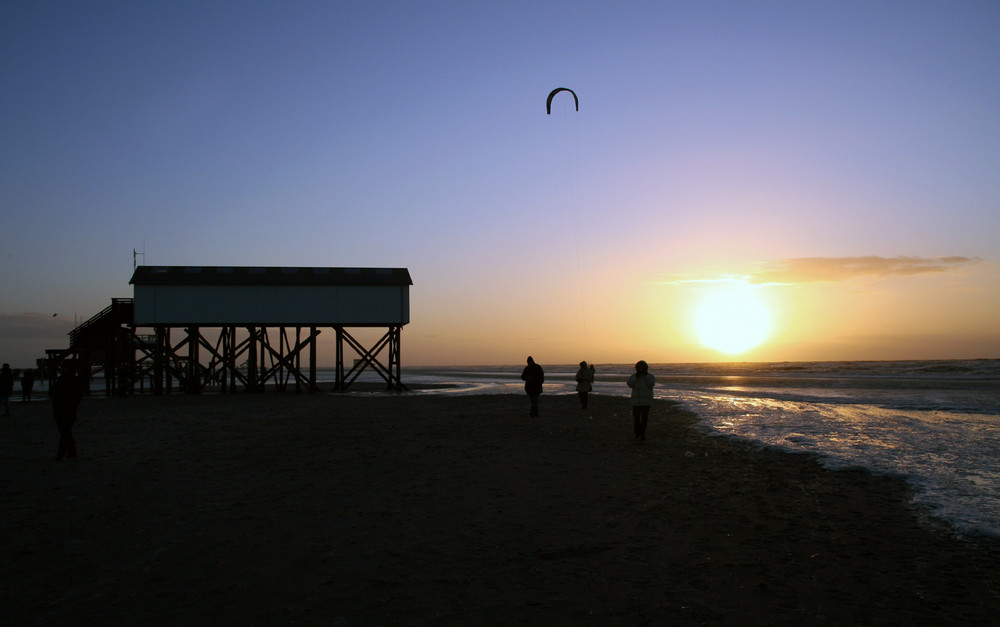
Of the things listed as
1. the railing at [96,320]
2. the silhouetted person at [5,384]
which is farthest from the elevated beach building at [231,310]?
the silhouetted person at [5,384]

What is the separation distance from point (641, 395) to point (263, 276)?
26.9 metres

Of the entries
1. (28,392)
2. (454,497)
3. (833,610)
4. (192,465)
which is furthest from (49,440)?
(28,392)

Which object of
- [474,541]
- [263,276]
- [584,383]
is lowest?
[474,541]

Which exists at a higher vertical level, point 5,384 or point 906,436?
point 5,384

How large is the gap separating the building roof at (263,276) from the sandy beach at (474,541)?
75.7 feet

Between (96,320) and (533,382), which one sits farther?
(96,320)

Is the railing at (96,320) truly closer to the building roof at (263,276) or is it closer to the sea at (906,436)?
the building roof at (263,276)

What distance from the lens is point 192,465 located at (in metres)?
11.3

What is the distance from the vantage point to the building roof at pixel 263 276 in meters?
34.4

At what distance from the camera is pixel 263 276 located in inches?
1385

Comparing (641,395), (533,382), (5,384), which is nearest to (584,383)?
(533,382)

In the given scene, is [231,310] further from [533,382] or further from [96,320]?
[533,382]

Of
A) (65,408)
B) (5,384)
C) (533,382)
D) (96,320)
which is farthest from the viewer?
(96,320)

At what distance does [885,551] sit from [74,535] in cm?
815
